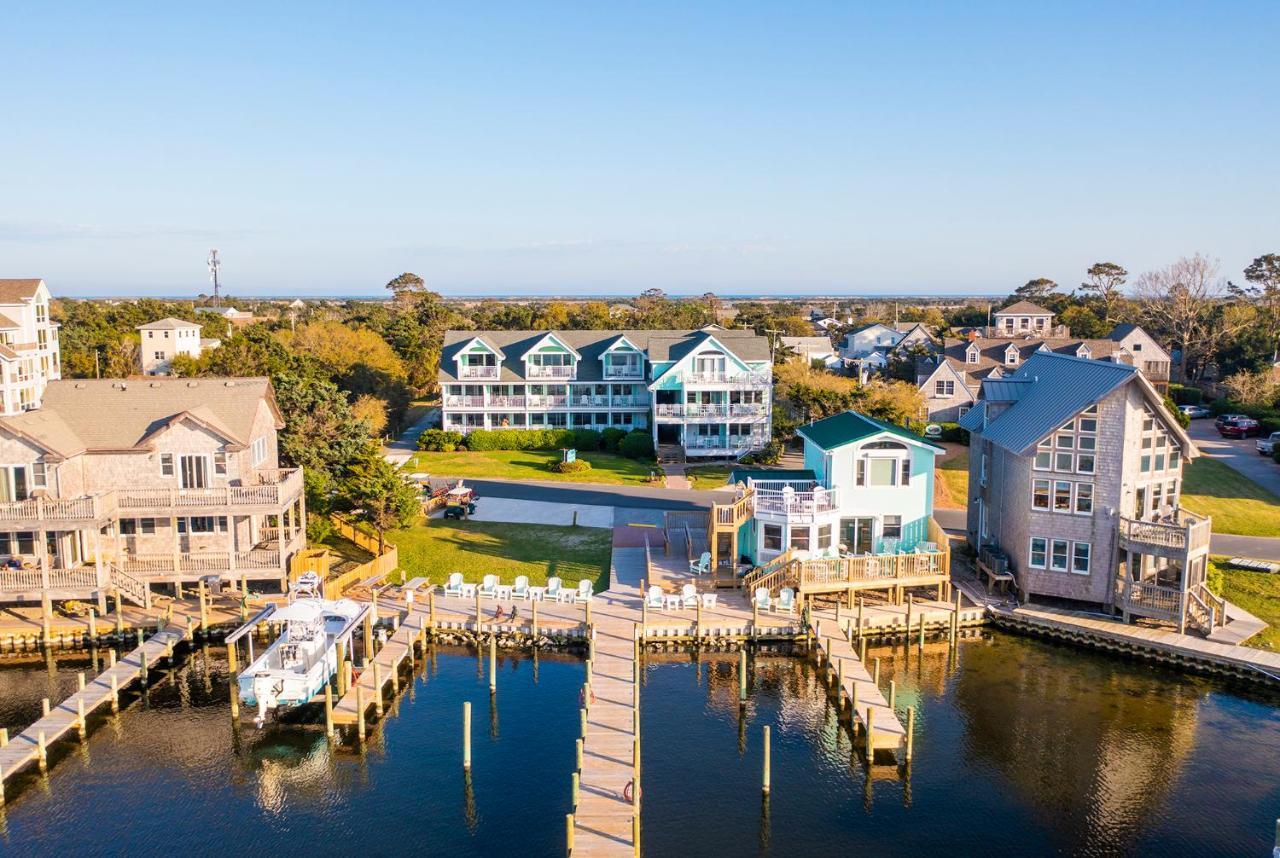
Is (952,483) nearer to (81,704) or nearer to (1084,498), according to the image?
(1084,498)

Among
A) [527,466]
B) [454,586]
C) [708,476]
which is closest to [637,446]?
[708,476]

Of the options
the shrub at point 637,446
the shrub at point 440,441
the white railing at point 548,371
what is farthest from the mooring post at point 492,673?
the white railing at point 548,371

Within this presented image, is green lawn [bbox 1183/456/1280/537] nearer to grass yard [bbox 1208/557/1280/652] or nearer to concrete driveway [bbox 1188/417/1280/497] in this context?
concrete driveway [bbox 1188/417/1280/497]

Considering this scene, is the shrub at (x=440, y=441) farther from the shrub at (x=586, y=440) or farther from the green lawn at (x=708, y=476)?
the green lawn at (x=708, y=476)

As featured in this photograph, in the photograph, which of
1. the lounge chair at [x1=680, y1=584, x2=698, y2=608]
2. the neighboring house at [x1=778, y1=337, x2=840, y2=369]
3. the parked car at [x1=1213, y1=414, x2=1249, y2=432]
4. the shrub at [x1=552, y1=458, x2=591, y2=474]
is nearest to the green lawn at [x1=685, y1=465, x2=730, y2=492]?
the shrub at [x1=552, y1=458, x2=591, y2=474]

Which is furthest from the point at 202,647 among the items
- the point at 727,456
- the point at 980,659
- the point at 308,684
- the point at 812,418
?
the point at 812,418
